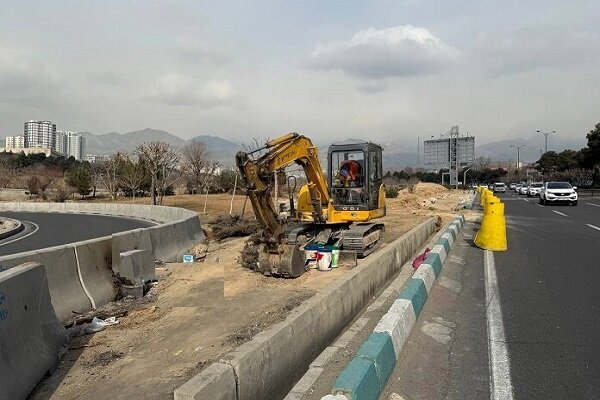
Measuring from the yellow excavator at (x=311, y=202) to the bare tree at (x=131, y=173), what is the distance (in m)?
43.5

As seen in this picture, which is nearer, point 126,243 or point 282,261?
point 282,261

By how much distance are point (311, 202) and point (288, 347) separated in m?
7.44

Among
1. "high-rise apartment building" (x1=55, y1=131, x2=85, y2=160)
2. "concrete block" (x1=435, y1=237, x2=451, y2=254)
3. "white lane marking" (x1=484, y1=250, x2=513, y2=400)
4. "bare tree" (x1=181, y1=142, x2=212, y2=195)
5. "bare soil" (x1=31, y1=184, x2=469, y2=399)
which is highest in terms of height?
"high-rise apartment building" (x1=55, y1=131, x2=85, y2=160)

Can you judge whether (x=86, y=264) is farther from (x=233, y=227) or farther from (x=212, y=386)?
(x=233, y=227)

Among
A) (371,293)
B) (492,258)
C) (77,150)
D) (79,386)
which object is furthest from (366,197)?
(77,150)

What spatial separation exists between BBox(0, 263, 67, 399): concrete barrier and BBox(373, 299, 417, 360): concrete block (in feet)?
11.0

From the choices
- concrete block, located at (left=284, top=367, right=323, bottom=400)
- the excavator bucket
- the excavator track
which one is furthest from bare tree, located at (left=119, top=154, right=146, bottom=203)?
concrete block, located at (left=284, top=367, right=323, bottom=400)

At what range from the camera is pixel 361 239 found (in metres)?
11.2

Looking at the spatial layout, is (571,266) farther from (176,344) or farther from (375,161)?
(176,344)

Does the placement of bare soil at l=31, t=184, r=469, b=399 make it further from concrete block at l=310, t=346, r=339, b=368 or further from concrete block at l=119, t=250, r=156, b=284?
concrete block at l=310, t=346, r=339, b=368

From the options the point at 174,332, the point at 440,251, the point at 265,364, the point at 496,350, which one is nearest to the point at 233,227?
the point at 440,251

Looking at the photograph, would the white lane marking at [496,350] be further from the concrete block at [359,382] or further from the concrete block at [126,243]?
the concrete block at [126,243]

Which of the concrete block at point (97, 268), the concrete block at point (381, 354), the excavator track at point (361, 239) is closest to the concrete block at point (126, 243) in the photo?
the concrete block at point (97, 268)

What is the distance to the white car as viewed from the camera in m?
32.1
